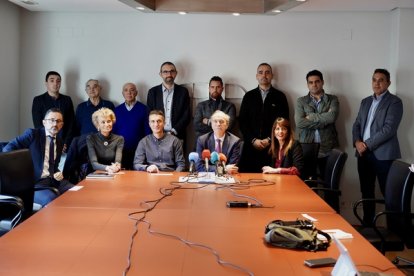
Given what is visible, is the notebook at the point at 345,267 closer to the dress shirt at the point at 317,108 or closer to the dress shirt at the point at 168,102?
the dress shirt at the point at 317,108

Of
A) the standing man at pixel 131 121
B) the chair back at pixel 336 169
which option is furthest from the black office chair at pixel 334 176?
the standing man at pixel 131 121

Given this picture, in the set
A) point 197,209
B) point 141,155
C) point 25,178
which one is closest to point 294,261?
point 197,209

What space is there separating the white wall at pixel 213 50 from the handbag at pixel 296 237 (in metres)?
3.69

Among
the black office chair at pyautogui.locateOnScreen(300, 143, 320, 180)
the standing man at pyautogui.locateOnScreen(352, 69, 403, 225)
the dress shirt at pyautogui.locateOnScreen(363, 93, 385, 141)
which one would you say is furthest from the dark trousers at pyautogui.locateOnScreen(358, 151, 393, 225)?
the black office chair at pyautogui.locateOnScreen(300, 143, 320, 180)

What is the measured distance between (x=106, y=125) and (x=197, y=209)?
2.06 m

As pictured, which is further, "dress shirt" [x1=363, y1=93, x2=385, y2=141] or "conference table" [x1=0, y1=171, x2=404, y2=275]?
"dress shirt" [x1=363, y1=93, x2=385, y2=141]

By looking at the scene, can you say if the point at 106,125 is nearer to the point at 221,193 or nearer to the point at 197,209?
the point at 221,193

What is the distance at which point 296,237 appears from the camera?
2020 mm

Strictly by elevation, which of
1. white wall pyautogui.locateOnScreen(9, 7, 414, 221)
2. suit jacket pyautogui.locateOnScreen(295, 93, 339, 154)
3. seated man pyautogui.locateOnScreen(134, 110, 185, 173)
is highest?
white wall pyautogui.locateOnScreen(9, 7, 414, 221)

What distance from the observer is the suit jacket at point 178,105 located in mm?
Result: 5434

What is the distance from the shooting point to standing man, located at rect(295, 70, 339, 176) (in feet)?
17.1

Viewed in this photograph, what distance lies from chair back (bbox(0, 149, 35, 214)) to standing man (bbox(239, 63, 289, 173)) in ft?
8.14

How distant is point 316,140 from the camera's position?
533 centimetres

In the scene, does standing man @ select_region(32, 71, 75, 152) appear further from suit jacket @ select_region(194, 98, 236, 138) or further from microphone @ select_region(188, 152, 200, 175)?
microphone @ select_region(188, 152, 200, 175)
